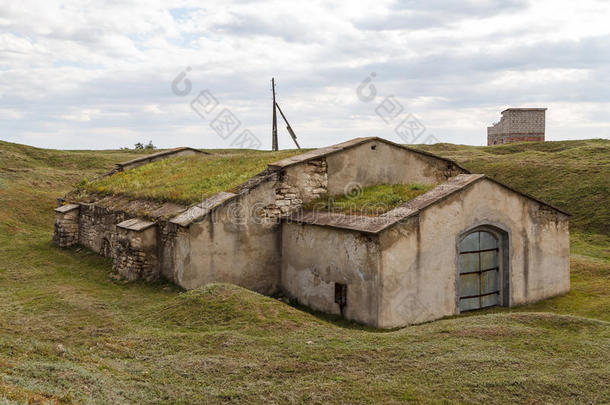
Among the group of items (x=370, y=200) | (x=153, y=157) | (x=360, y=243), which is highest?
(x=153, y=157)

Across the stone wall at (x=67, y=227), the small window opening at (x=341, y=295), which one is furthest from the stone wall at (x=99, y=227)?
the small window opening at (x=341, y=295)

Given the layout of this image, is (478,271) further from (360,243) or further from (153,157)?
(153,157)

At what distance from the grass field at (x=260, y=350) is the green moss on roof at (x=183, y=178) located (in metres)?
3.34

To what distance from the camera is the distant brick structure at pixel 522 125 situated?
53472 millimetres

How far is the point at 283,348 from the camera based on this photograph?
31.0ft

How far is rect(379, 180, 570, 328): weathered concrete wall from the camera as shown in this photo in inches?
492

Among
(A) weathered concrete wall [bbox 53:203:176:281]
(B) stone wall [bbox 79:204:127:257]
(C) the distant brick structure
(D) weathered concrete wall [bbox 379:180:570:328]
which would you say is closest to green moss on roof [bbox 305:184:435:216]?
(D) weathered concrete wall [bbox 379:180:570:328]

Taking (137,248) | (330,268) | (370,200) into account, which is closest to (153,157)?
(137,248)

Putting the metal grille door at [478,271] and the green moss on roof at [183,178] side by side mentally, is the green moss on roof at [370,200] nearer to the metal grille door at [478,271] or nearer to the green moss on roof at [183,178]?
the metal grille door at [478,271]

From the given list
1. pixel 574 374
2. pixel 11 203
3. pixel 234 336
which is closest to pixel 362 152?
pixel 234 336

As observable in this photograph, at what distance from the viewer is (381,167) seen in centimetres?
1692

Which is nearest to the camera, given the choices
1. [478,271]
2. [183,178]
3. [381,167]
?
[478,271]

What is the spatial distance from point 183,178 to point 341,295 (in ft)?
31.1

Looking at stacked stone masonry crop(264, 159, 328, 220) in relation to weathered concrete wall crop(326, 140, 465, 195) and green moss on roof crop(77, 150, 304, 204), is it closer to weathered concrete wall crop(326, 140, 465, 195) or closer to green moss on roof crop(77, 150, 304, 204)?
weathered concrete wall crop(326, 140, 465, 195)
